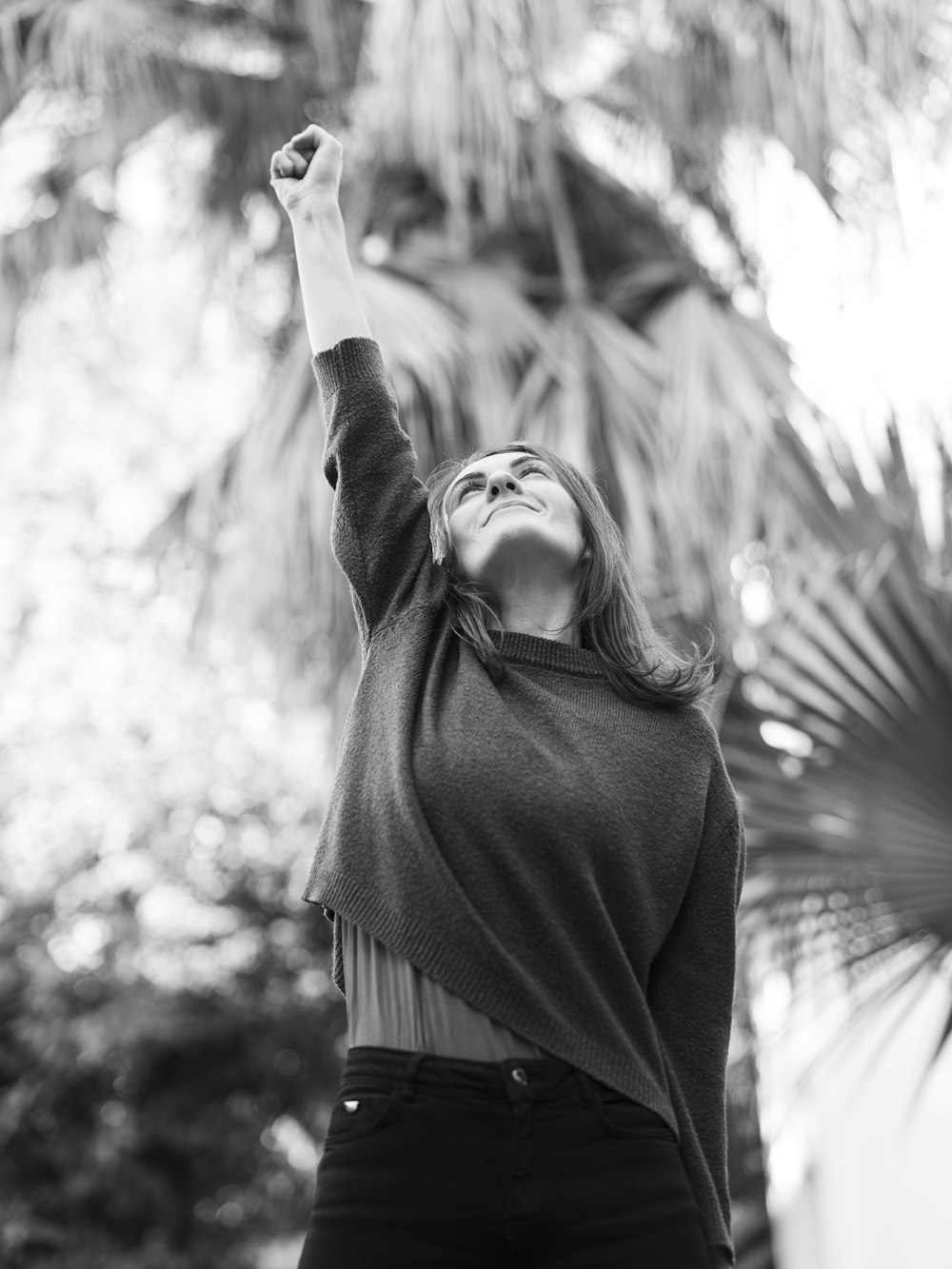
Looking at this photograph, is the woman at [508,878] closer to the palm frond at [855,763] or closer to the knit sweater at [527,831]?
the knit sweater at [527,831]

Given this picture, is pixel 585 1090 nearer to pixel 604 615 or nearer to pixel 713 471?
pixel 604 615

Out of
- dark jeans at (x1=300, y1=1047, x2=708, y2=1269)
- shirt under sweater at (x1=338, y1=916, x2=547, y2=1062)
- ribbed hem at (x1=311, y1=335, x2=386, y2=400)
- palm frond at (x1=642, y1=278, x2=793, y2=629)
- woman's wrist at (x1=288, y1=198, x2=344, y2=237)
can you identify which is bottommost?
dark jeans at (x1=300, y1=1047, x2=708, y2=1269)

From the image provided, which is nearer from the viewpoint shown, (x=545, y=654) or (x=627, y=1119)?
(x=627, y=1119)

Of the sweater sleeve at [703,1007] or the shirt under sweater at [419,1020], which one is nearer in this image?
the shirt under sweater at [419,1020]

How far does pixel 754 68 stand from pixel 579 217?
901mm

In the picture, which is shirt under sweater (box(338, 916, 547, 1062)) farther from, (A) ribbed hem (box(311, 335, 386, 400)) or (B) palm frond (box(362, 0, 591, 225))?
(B) palm frond (box(362, 0, 591, 225))

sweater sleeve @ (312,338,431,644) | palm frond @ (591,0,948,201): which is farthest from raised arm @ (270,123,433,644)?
palm frond @ (591,0,948,201)

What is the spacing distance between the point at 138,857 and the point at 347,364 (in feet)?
22.2

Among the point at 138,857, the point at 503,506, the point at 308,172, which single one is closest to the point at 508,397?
the point at 308,172

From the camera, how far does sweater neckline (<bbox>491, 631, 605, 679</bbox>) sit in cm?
166

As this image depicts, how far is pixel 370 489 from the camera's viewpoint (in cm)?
169

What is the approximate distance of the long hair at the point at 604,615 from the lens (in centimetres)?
167

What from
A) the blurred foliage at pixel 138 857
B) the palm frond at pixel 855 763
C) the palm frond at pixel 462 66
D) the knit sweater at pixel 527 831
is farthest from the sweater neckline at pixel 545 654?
the blurred foliage at pixel 138 857

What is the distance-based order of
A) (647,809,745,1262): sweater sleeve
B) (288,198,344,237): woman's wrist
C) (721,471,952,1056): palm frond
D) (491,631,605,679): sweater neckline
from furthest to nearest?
(721,471,952,1056): palm frond
(288,198,344,237): woman's wrist
(491,631,605,679): sweater neckline
(647,809,745,1262): sweater sleeve
